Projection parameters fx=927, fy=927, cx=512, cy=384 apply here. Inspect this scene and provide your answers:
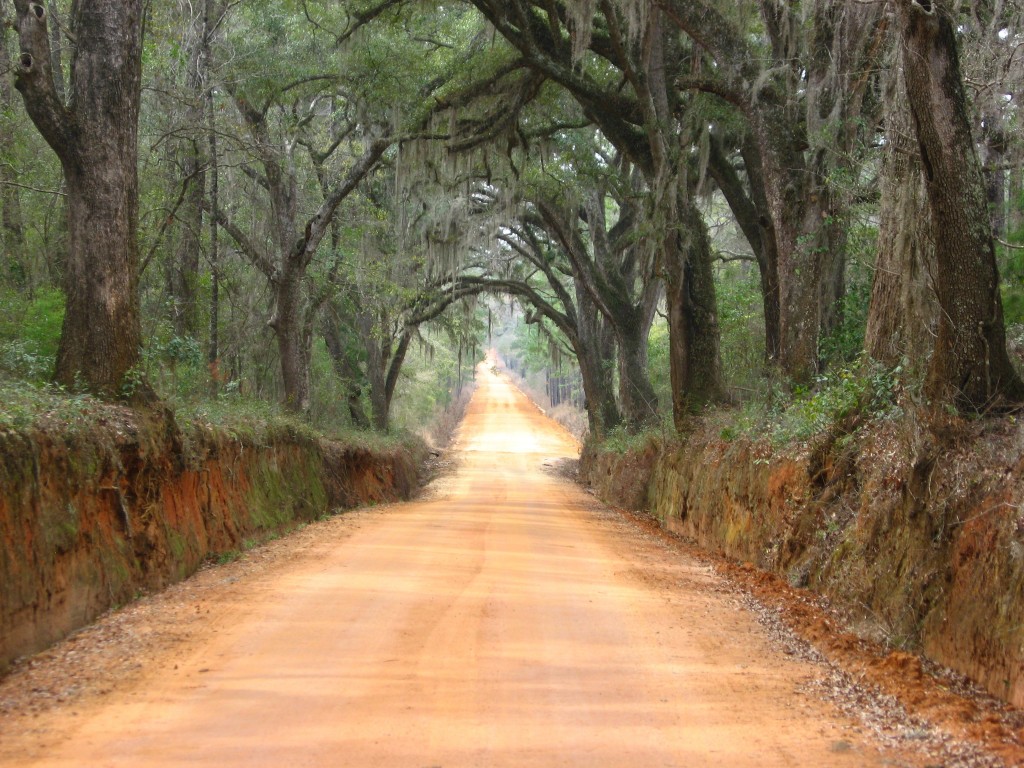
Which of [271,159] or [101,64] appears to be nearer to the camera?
[101,64]

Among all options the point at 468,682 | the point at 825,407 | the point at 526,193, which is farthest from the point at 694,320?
the point at 468,682

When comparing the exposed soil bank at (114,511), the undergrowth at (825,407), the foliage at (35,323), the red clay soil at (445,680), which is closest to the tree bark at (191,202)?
the foliage at (35,323)

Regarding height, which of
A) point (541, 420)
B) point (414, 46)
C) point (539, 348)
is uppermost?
point (414, 46)

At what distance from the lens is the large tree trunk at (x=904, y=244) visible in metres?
6.77

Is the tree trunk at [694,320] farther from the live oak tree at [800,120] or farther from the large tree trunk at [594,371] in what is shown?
the large tree trunk at [594,371]

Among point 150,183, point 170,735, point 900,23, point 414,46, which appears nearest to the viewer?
point 170,735

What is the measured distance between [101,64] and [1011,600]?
8.82 metres

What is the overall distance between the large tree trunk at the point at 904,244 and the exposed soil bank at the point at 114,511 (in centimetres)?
630

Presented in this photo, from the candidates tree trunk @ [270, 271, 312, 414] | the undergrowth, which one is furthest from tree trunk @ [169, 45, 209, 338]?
the undergrowth

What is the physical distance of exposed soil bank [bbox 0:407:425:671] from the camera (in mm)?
6008

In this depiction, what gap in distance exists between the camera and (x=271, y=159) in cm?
1622

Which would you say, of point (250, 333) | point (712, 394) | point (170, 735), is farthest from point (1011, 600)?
point (250, 333)

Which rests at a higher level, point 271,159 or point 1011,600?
point 271,159

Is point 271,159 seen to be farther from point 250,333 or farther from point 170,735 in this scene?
point 170,735
